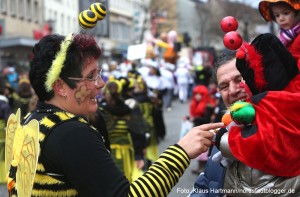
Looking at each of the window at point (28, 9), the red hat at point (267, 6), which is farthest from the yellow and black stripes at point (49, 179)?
the window at point (28, 9)

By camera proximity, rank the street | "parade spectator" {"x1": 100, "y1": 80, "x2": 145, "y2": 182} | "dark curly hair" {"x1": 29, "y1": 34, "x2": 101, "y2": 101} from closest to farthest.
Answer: "dark curly hair" {"x1": 29, "y1": 34, "x2": 101, "y2": 101}
"parade spectator" {"x1": 100, "y1": 80, "x2": 145, "y2": 182}
the street

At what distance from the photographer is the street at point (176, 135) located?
747 cm

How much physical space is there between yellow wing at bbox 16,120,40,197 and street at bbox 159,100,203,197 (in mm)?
2911

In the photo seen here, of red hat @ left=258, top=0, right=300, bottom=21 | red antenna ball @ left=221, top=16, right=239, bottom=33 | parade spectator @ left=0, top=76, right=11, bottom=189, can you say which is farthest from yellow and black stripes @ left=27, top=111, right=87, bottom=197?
parade spectator @ left=0, top=76, right=11, bottom=189

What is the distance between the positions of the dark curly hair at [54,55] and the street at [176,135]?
2939mm

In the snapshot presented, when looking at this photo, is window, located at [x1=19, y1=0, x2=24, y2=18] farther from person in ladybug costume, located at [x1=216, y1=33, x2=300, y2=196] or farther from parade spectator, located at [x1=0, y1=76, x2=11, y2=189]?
person in ladybug costume, located at [x1=216, y1=33, x2=300, y2=196]

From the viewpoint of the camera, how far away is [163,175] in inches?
81.5

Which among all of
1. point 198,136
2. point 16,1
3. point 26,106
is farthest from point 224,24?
point 16,1

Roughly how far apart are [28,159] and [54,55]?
46 centimetres

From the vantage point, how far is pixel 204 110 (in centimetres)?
975

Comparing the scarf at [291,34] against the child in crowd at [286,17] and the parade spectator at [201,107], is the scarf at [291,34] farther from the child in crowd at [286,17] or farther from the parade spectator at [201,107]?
the parade spectator at [201,107]

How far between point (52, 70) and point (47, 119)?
0.70ft

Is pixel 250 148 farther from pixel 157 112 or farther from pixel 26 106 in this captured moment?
pixel 157 112

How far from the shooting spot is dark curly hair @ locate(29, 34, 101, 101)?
228 cm
